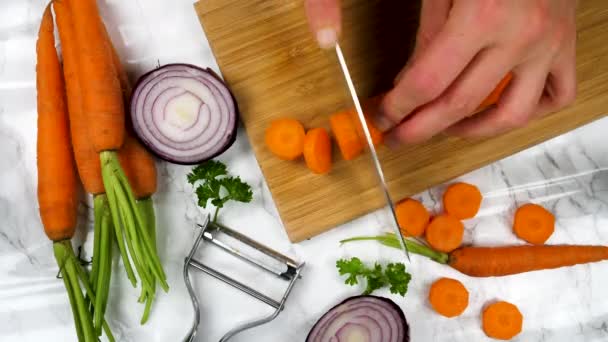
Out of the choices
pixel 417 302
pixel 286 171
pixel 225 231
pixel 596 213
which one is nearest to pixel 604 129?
pixel 596 213

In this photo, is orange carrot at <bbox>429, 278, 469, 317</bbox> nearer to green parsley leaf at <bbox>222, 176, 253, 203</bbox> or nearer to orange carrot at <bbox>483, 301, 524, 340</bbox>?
orange carrot at <bbox>483, 301, 524, 340</bbox>

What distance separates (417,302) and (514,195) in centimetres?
38

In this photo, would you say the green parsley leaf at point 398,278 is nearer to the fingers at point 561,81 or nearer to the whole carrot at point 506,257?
the whole carrot at point 506,257

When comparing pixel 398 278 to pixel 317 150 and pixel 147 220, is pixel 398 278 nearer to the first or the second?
pixel 317 150

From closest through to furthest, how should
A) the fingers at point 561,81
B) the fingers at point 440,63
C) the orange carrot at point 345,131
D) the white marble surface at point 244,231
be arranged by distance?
the fingers at point 440,63 → the fingers at point 561,81 → the orange carrot at point 345,131 → the white marble surface at point 244,231

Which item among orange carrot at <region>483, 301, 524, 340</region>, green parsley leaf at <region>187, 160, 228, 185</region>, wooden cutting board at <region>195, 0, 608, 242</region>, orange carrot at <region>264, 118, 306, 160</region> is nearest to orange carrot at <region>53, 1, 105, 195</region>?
green parsley leaf at <region>187, 160, 228, 185</region>

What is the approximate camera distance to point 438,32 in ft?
3.74

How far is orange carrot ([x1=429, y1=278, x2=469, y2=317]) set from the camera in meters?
1.55

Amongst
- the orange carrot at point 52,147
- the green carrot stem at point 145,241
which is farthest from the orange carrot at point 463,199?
the orange carrot at point 52,147

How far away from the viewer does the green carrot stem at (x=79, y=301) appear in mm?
1467

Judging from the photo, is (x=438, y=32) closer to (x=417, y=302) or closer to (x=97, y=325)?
(x=417, y=302)

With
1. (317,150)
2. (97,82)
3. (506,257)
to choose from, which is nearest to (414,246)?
(506,257)

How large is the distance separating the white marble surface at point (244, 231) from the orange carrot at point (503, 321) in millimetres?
40

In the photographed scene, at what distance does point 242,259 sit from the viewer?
159cm
